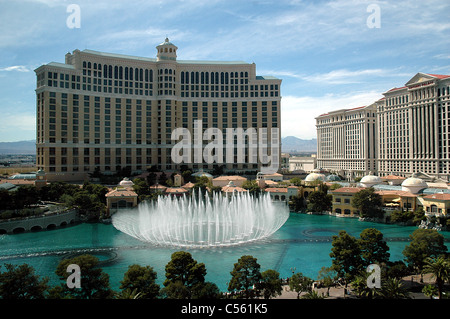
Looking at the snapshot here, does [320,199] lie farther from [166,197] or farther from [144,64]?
[144,64]

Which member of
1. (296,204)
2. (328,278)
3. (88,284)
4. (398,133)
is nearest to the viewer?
(88,284)

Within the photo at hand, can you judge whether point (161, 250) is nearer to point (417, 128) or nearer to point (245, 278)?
point (245, 278)

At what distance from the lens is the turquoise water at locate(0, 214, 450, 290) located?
82.0 feet

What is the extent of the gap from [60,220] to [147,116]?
1430 inches

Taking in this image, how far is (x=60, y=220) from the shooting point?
40.7 metres

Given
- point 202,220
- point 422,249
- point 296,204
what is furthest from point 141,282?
point 296,204

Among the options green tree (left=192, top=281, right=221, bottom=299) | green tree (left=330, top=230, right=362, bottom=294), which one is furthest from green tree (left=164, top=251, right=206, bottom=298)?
green tree (left=330, top=230, right=362, bottom=294)

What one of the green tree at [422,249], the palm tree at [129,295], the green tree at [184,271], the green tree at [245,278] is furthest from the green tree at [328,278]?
the palm tree at [129,295]

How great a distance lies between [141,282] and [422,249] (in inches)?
690

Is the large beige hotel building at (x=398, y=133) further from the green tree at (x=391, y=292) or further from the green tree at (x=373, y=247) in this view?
the green tree at (x=391, y=292)

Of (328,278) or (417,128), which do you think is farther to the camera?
(417,128)

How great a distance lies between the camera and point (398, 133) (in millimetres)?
80562

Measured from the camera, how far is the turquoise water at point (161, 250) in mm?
25008
